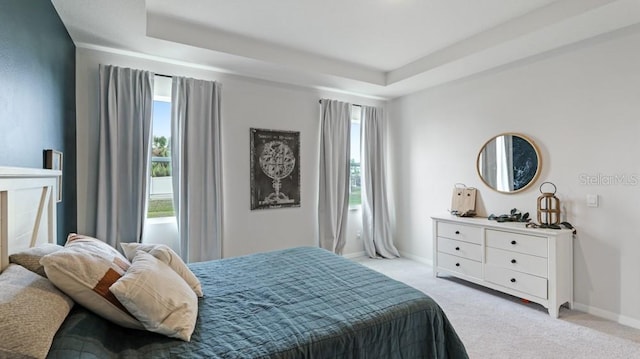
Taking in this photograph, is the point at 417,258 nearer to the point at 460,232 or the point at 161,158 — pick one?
the point at 460,232

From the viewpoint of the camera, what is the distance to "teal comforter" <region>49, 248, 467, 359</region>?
1.18 metres

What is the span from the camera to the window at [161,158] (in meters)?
3.43

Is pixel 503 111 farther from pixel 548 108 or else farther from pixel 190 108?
pixel 190 108

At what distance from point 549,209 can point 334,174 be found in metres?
2.58

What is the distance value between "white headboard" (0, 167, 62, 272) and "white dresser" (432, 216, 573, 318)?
3.74 meters

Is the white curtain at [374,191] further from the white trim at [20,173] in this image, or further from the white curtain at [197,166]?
the white trim at [20,173]

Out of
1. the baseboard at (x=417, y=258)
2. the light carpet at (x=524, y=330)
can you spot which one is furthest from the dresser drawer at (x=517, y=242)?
the baseboard at (x=417, y=258)

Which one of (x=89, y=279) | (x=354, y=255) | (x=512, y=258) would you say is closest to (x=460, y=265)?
(x=512, y=258)

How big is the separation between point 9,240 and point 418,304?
1930 mm

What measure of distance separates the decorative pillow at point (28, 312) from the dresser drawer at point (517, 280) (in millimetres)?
3541

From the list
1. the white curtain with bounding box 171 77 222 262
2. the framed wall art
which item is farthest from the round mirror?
the white curtain with bounding box 171 77 222 262

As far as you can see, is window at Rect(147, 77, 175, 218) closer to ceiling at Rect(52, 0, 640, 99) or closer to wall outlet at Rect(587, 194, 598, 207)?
ceiling at Rect(52, 0, 640, 99)

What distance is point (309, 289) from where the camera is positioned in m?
1.79

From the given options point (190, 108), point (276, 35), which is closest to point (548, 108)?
point (276, 35)
